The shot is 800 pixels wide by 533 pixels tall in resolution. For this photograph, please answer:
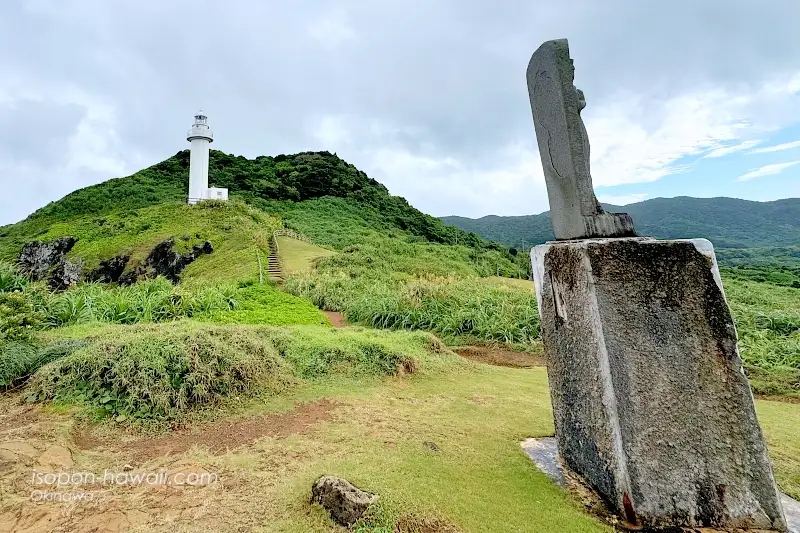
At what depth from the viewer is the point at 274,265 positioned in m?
16.8

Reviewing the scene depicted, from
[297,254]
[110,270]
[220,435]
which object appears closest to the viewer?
[220,435]

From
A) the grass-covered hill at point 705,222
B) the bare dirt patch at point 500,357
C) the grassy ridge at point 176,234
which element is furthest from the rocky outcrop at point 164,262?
the grass-covered hill at point 705,222

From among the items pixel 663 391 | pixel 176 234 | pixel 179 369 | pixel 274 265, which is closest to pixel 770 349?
pixel 663 391

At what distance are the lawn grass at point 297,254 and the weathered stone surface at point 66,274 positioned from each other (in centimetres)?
870

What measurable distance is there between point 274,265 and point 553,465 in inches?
589

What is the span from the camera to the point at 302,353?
566 centimetres

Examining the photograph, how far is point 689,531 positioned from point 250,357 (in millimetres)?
3983

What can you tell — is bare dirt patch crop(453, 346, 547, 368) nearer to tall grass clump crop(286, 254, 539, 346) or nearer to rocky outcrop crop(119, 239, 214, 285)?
tall grass clump crop(286, 254, 539, 346)

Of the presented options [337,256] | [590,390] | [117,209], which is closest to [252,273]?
[337,256]

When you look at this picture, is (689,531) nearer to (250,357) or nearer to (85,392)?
(250,357)

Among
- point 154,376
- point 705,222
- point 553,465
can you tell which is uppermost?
point 705,222

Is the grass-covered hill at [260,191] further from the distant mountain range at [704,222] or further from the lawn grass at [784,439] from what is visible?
the distant mountain range at [704,222]

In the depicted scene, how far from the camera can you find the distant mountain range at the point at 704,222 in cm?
7806

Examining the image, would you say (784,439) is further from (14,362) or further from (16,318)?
(16,318)
